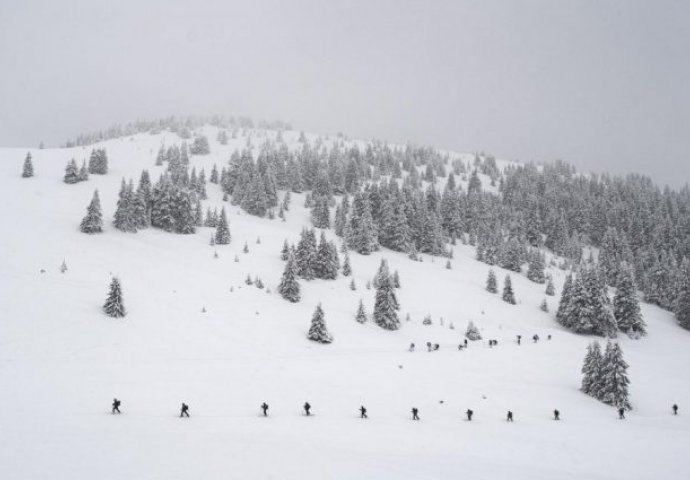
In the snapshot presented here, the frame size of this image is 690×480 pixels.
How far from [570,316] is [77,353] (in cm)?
6423

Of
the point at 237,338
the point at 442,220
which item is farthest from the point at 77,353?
the point at 442,220

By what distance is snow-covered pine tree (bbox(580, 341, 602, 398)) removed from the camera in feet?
121

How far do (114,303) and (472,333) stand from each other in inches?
1651

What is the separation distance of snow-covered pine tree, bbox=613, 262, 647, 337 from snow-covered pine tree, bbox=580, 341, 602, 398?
33.2 m

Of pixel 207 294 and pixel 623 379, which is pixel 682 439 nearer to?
pixel 623 379

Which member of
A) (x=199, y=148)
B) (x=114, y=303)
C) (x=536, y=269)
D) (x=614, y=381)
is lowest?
(x=614, y=381)

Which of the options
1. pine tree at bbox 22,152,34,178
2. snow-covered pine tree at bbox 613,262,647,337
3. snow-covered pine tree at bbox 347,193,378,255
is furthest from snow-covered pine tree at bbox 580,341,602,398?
pine tree at bbox 22,152,34,178

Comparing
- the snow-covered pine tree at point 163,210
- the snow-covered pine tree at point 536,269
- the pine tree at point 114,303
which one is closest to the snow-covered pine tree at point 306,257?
the snow-covered pine tree at point 163,210

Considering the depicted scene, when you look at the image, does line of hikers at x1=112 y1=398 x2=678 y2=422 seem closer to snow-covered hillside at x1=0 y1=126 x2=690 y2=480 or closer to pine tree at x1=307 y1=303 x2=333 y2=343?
snow-covered hillside at x1=0 y1=126 x2=690 y2=480

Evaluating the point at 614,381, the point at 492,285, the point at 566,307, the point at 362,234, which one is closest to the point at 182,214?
the point at 362,234

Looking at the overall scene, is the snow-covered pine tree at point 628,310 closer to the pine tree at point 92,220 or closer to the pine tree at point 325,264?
the pine tree at point 325,264

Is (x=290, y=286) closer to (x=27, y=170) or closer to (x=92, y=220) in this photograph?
(x=92, y=220)

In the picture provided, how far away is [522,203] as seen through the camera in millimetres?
128500

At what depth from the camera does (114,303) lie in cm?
4047
